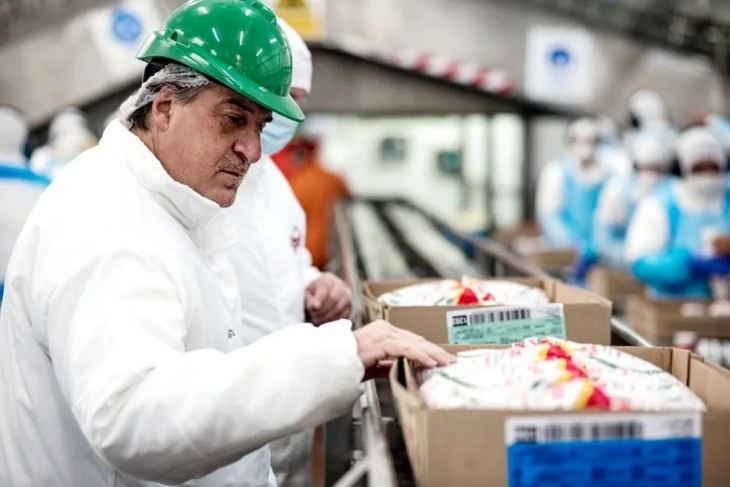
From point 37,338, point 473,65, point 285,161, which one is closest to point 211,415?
point 37,338

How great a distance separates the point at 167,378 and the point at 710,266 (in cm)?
374

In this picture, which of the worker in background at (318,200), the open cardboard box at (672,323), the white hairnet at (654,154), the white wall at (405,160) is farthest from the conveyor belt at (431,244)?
the white wall at (405,160)

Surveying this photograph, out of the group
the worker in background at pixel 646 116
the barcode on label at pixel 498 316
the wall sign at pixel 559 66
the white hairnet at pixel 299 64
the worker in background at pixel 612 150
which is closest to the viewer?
the barcode on label at pixel 498 316

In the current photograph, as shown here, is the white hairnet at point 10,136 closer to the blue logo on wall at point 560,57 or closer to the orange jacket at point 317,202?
the orange jacket at point 317,202

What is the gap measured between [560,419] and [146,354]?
55cm

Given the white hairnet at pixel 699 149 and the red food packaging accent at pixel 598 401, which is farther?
the white hairnet at pixel 699 149

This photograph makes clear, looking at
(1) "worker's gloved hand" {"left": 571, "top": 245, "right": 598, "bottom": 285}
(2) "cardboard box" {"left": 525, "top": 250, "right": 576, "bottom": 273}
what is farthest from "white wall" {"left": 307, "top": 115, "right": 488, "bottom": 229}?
(1) "worker's gloved hand" {"left": 571, "top": 245, "right": 598, "bottom": 285}

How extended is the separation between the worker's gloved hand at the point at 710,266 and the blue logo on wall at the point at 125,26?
5.93 meters

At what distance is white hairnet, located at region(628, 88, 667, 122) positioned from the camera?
301 inches

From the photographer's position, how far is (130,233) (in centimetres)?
138

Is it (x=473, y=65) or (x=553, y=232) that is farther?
(x=473, y=65)

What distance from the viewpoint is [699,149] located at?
4.66 metres

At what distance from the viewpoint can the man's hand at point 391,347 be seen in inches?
53.1

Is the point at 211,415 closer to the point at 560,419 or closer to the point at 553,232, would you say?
the point at 560,419
